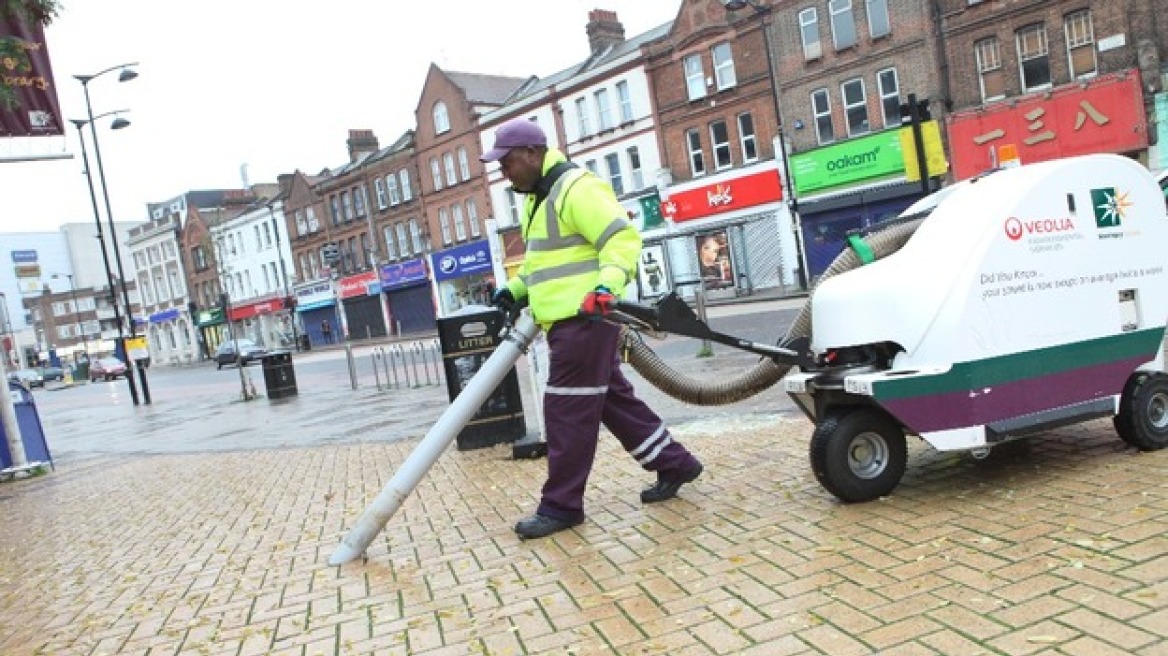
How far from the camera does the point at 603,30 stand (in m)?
37.6

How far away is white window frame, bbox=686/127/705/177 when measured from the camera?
106 ft

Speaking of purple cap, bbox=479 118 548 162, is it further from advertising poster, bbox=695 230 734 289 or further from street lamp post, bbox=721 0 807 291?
advertising poster, bbox=695 230 734 289

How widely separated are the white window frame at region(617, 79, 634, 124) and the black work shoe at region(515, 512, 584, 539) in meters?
31.4

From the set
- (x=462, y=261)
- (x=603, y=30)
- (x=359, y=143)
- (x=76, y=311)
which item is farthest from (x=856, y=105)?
(x=76, y=311)

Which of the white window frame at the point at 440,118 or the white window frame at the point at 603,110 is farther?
the white window frame at the point at 440,118

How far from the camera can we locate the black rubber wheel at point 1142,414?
4336mm

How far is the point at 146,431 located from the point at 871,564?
1522 centimetres

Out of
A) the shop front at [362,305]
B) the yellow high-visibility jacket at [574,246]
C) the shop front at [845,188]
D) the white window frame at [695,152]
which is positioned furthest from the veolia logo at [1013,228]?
the shop front at [362,305]

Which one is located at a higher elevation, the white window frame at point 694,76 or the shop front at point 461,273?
the white window frame at point 694,76

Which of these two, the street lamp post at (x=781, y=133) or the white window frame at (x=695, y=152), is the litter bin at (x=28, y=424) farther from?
the white window frame at (x=695, y=152)

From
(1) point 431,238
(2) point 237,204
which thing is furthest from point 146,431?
(2) point 237,204

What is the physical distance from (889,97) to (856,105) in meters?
1.11

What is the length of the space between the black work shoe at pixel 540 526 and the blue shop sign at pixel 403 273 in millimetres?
42600

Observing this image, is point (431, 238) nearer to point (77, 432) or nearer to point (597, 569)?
point (77, 432)
